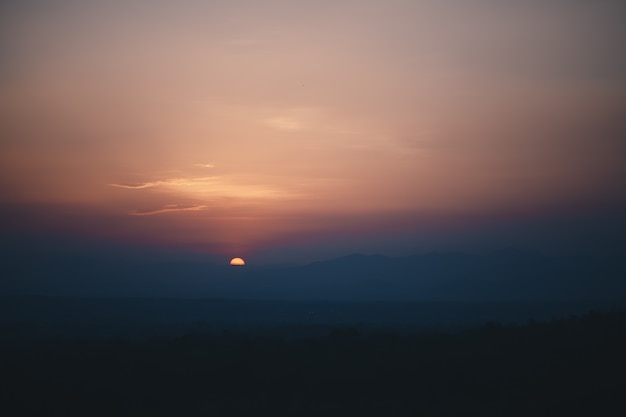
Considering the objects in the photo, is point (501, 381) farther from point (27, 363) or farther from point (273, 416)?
point (27, 363)

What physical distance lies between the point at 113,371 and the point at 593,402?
74.2 feet

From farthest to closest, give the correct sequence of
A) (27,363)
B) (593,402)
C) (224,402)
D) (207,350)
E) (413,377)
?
(207,350) < (27,363) < (413,377) < (224,402) < (593,402)

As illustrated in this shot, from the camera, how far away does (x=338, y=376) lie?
33250mm

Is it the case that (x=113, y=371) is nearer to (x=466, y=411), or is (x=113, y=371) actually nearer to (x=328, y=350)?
(x=328, y=350)

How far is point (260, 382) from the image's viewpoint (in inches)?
1278

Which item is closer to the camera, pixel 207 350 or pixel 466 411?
pixel 466 411

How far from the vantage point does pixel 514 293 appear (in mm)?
199000

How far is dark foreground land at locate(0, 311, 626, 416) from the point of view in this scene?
2731 centimetres

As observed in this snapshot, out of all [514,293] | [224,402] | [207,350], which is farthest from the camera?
[514,293]

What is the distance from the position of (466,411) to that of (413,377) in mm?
5809

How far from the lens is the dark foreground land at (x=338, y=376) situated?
89.6ft

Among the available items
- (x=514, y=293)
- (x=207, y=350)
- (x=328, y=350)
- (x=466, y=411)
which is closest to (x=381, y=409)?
(x=466, y=411)

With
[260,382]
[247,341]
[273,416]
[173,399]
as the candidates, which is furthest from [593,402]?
[247,341]

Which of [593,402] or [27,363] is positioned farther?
[27,363]
